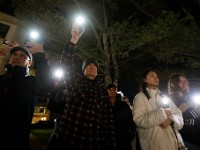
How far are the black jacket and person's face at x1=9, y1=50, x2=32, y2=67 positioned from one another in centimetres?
7

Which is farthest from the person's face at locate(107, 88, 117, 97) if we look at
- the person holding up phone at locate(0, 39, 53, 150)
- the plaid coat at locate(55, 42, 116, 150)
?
the person holding up phone at locate(0, 39, 53, 150)

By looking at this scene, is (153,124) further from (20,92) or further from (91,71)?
(20,92)

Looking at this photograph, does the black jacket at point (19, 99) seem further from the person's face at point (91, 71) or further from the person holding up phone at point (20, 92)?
the person's face at point (91, 71)

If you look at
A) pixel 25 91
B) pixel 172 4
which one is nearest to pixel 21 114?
pixel 25 91

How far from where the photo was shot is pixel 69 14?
9.93 metres

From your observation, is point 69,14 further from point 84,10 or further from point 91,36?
point 91,36

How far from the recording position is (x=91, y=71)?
3.28 m

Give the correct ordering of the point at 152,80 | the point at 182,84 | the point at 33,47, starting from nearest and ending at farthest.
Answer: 1. the point at 33,47
2. the point at 152,80
3. the point at 182,84

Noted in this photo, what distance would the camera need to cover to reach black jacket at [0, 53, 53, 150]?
217 centimetres

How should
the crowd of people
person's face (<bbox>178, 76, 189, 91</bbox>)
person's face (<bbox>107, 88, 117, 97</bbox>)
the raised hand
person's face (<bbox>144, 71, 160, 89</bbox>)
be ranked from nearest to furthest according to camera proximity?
the crowd of people
the raised hand
person's face (<bbox>144, 71, 160, 89</bbox>)
person's face (<bbox>178, 76, 189, 91</bbox>)
person's face (<bbox>107, 88, 117, 97</bbox>)

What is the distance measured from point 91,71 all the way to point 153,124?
109cm

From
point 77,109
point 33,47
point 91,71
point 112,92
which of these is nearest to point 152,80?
point 91,71

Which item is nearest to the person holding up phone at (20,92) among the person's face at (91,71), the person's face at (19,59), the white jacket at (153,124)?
the person's face at (19,59)

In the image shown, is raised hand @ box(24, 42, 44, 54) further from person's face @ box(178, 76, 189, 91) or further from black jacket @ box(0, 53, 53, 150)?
person's face @ box(178, 76, 189, 91)
